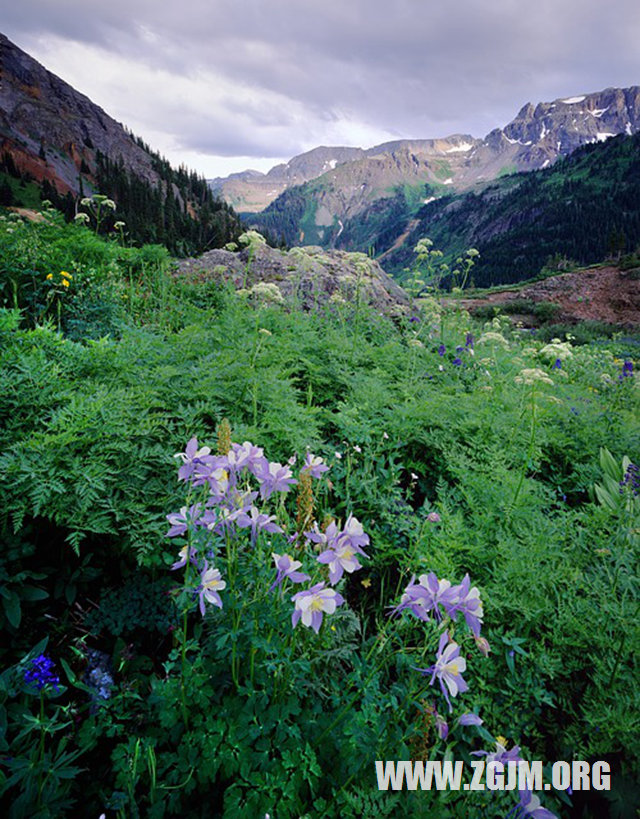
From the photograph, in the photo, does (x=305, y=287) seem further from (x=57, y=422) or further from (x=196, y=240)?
(x=196, y=240)

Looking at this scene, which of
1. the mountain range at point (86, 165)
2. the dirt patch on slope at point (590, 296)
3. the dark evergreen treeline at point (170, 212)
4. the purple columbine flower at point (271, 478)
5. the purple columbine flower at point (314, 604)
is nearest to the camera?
the purple columbine flower at point (314, 604)

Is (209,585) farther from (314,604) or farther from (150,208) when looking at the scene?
(150,208)

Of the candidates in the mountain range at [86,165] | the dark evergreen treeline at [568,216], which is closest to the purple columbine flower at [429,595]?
the mountain range at [86,165]

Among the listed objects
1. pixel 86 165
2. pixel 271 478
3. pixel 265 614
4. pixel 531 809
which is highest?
pixel 86 165

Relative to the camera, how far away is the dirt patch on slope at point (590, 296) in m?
27.2

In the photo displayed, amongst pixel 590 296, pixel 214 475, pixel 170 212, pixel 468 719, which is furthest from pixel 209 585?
pixel 170 212

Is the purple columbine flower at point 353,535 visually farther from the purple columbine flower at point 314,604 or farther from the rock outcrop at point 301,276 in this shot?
the rock outcrop at point 301,276

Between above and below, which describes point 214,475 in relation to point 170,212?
below

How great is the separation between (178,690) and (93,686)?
48 centimetres

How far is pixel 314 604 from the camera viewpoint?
1.10m

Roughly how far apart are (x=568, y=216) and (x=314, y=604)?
117m

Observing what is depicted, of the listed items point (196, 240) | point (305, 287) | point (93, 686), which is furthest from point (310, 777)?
point (196, 240)

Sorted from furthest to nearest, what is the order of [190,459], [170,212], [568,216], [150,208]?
[568,216] < [170,212] < [150,208] < [190,459]

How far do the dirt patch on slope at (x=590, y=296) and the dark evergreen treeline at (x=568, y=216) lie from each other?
39.3m
